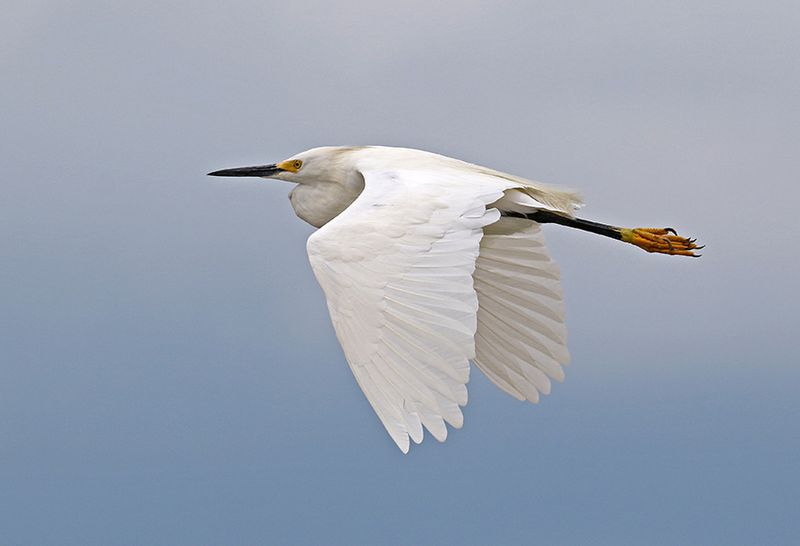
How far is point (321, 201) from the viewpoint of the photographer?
→ 9.10 meters

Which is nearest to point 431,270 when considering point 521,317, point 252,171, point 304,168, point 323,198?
point 521,317

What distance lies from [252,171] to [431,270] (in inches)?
128

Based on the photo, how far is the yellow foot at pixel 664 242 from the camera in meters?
8.92

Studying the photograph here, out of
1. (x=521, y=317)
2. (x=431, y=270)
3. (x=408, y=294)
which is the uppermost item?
(x=431, y=270)

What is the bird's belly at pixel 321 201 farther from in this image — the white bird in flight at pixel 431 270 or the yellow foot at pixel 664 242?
the yellow foot at pixel 664 242

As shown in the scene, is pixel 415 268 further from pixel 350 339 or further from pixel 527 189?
pixel 527 189

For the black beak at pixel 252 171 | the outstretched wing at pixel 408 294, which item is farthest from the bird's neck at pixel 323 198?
the outstretched wing at pixel 408 294

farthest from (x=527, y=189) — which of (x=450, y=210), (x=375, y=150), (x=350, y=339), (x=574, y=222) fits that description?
(x=350, y=339)

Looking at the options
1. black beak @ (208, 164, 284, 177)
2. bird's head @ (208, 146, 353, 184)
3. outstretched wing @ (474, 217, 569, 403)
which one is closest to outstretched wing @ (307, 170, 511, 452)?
outstretched wing @ (474, 217, 569, 403)

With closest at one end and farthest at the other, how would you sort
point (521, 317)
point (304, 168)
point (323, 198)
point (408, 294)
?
point (408, 294), point (521, 317), point (323, 198), point (304, 168)

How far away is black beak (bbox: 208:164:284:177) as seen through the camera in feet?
31.2

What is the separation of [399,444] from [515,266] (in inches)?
112

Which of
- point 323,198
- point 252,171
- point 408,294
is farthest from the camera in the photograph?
point 252,171

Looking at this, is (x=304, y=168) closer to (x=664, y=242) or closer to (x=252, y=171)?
(x=252, y=171)
